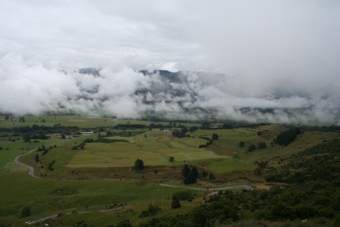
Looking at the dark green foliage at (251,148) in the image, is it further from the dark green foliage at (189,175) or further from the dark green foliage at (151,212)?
the dark green foliage at (151,212)

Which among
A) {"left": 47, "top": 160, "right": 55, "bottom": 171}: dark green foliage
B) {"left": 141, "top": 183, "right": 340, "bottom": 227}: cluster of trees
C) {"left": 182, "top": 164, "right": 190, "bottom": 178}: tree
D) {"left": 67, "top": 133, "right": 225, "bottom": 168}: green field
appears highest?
{"left": 141, "top": 183, "right": 340, "bottom": 227}: cluster of trees

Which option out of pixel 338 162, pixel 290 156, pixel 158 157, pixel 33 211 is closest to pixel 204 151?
pixel 158 157

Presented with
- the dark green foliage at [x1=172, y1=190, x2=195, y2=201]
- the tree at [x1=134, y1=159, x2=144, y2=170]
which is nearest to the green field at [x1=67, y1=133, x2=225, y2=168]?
the tree at [x1=134, y1=159, x2=144, y2=170]

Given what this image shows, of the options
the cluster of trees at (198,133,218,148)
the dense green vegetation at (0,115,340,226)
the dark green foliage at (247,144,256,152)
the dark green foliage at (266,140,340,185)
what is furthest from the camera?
the cluster of trees at (198,133,218,148)

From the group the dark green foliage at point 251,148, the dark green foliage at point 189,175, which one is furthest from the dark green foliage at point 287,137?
the dark green foliage at point 189,175

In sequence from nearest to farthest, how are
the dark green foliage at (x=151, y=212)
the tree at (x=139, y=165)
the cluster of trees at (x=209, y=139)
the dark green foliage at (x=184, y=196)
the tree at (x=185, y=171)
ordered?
the dark green foliage at (x=151, y=212) < the dark green foliage at (x=184, y=196) < the tree at (x=185, y=171) < the tree at (x=139, y=165) < the cluster of trees at (x=209, y=139)

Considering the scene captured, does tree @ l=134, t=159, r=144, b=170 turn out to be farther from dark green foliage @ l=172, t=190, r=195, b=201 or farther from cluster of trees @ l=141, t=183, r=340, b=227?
cluster of trees @ l=141, t=183, r=340, b=227

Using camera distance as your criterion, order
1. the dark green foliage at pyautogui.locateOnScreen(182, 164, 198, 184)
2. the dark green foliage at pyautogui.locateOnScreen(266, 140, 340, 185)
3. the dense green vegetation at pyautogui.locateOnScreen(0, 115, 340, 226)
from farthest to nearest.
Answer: the dark green foliage at pyautogui.locateOnScreen(182, 164, 198, 184) < the dark green foliage at pyautogui.locateOnScreen(266, 140, 340, 185) < the dense green vegetation at pyautogui.locateOnScreen(0, 115, 340, 226)

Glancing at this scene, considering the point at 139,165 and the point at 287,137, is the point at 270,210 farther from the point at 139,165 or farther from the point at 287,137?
the point at 287,137

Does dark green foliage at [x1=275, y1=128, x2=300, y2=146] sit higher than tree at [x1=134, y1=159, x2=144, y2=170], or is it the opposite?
dark green foliage at [x1=275, y1=128, x2=300, y2=146]

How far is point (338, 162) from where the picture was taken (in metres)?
112

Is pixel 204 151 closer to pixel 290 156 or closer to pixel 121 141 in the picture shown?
pixel 290 156

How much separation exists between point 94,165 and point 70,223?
60.7 metres

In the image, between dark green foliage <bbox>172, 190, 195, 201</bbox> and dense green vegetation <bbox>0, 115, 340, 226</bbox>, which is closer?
dense green vegetation <bbox>0, 115, 340, 226</bbox>
